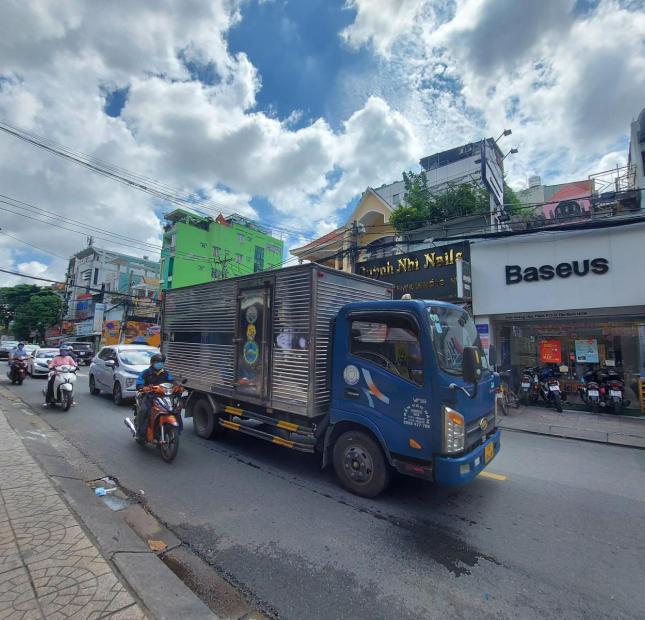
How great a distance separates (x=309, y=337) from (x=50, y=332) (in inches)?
2293

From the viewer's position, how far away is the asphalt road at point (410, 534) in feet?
8.78

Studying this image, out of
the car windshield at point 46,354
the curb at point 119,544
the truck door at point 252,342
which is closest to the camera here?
the curb at point 119,544

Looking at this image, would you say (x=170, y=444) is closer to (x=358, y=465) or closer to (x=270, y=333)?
(x=270, y=333)

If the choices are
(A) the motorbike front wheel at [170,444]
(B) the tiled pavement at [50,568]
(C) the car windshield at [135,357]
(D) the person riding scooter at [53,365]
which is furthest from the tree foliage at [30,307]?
(B) the tiled pavement at [50,568]

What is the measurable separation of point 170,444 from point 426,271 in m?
10.6

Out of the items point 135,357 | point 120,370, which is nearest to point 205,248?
point 135,357

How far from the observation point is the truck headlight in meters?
3.74

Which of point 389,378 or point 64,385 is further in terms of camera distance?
point 64,385

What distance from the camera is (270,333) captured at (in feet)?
17.5

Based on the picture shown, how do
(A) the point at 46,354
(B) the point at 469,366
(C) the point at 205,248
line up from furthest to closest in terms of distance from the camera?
(C) the point at 205,248, (A) the point at 46,354, (B) the point at 469,366

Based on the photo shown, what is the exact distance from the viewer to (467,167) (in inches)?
1027

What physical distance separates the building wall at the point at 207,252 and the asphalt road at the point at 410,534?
32.0m

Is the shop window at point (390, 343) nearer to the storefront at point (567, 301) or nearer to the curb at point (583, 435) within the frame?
the curb at point (583, 435)

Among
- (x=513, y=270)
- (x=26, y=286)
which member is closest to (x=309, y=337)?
(x=513, y=270)
